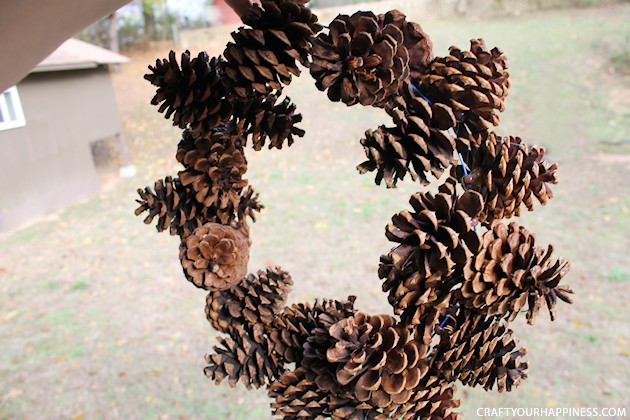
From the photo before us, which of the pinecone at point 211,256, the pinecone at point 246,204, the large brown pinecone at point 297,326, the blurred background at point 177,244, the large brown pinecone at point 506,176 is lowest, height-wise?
the blurred background at point 177,244

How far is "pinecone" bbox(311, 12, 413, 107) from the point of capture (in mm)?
382

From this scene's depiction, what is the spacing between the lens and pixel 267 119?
1.74 feet

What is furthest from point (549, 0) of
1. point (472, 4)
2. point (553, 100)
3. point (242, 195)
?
point (242, 195)

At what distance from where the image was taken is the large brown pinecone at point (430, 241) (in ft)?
1.23

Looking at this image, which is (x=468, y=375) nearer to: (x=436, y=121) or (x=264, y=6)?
(x=436, y=121)

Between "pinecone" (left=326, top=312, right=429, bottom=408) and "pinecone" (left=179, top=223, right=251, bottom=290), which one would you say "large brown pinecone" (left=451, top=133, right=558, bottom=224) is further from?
"pinecone" (left=179, top=223, right=251, bottom=290)

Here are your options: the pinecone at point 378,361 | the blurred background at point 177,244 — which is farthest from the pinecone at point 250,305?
the blurred background at point 177,244

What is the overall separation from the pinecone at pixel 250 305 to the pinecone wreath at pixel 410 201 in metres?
0.05

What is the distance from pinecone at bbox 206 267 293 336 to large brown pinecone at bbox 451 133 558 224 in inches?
10.6

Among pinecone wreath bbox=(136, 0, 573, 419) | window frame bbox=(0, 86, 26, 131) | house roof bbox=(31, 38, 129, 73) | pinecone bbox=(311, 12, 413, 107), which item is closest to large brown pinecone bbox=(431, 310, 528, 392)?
pinecone wreath bbox=(136, 0, 573, 419)

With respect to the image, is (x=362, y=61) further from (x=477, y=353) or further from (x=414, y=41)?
(x=477, y=353)

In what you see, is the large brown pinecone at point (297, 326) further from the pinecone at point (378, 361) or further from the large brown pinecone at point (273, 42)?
the large brown pinecone at point (273, 42)

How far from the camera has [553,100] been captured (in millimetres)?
4707

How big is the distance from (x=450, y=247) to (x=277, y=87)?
213mm
